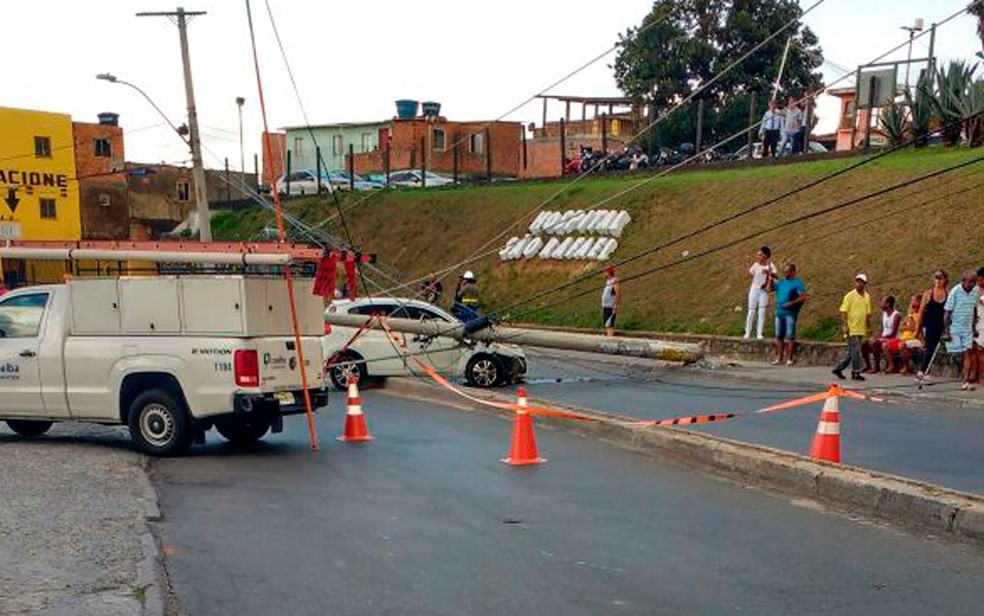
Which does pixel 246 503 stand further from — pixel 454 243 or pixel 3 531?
pixel 454 243

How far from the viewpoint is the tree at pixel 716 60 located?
53.1 m

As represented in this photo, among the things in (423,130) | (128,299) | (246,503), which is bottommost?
(246,503)

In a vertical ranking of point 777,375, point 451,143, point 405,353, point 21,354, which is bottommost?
point 777,375

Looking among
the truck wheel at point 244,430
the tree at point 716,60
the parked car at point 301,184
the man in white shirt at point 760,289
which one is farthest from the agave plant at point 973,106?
the parked car at point 301,184

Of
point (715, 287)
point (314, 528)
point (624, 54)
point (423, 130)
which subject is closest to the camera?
point (314, 528)

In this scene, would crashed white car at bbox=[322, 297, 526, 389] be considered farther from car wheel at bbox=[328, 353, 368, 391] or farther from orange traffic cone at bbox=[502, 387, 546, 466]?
orange traffic cone at bbox=[502, 387, 546, 466]

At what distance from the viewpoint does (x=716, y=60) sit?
5438cm

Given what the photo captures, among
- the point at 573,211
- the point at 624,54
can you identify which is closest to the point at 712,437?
the point at 573,211

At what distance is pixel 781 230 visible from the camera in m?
26.1

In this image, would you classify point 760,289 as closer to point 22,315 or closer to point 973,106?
point 973,106

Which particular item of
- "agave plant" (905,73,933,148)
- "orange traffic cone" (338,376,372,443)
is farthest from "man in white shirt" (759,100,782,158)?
"orange traffic cone" (338,376,372,443)

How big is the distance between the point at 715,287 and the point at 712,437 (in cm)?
1440

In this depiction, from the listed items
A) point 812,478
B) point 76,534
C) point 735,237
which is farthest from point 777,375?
point 76,534

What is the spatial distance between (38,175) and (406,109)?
24.3m
